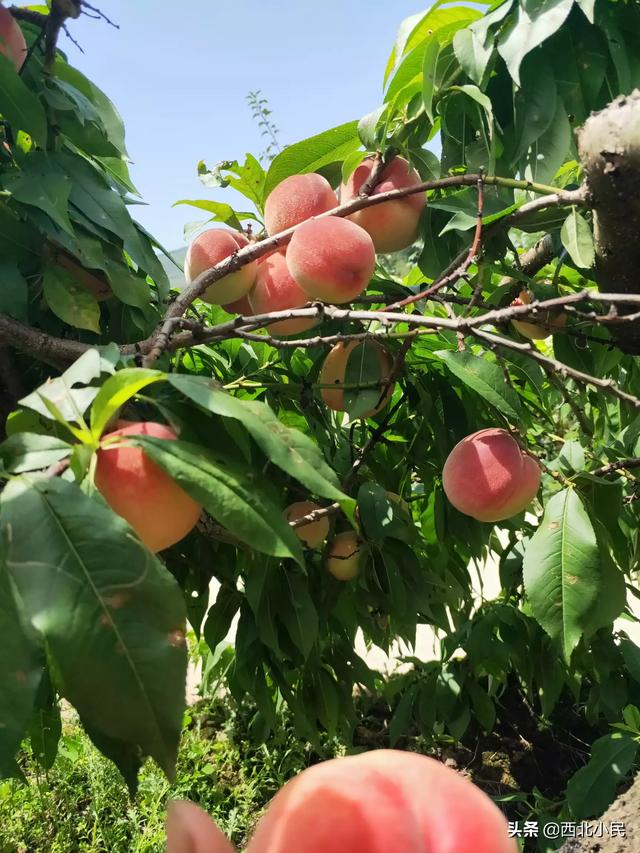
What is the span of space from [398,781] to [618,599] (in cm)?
48

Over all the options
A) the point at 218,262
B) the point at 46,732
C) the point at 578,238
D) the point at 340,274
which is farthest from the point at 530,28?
the point at 46,732

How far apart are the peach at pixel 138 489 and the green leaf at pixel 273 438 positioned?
Result: 6 cm

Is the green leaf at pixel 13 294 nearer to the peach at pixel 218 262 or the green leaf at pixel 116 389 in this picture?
the peach at pixel 218 262

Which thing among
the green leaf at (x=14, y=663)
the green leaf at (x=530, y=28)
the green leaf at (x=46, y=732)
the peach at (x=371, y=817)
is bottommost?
the green leaf at (x=46, y=732)

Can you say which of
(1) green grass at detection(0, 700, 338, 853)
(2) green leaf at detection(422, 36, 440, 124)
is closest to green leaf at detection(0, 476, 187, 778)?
(2) green leaf at detection(422, 36, 440, 124)

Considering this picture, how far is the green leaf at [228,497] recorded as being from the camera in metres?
0.42

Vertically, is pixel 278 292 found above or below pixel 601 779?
above

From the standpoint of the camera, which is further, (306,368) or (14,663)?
(306,368)

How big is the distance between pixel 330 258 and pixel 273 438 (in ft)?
1.19

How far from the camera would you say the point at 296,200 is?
0.84 meters

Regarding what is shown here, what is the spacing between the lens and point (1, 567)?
0.36 meters

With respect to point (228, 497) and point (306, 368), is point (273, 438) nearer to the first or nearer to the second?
point (228, 497)

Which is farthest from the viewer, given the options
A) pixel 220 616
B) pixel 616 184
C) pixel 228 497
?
pixel 220 616

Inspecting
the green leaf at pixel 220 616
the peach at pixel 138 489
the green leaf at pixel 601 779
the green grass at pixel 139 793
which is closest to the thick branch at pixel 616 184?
the peach at pixel 138 489
